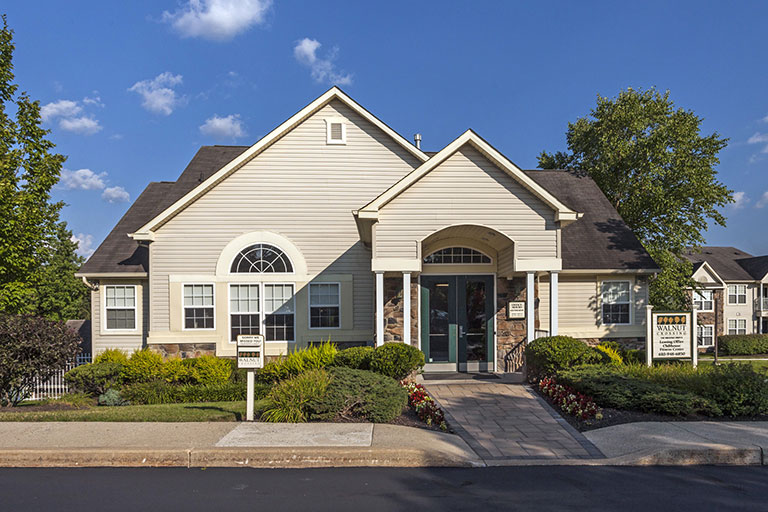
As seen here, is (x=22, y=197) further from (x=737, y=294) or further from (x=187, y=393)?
(x=737, y=294)

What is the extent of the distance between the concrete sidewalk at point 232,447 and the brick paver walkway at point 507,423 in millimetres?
506

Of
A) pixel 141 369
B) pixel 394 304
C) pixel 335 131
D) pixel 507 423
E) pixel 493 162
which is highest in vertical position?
pixel 335 131

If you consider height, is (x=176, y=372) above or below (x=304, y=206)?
below

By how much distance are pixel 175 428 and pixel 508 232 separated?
8.09 metres

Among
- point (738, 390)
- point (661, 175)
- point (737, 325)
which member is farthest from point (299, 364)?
point (737, 325)

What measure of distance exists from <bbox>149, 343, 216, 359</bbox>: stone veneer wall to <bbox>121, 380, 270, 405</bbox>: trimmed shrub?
94.4 inches

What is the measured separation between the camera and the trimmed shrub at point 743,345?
36188mm

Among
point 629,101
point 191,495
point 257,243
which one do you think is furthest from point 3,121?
point 629,101

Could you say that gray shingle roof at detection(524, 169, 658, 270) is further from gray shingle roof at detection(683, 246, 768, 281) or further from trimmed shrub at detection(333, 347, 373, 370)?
gray shingle roof at detection(683, 246, 768, 281)

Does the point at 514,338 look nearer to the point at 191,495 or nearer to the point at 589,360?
the point at 589,360

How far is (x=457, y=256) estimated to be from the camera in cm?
1406

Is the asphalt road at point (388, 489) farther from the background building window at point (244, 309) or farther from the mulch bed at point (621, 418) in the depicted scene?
the background building window at point (244, 309)

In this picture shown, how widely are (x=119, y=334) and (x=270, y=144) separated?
7083 millimetres

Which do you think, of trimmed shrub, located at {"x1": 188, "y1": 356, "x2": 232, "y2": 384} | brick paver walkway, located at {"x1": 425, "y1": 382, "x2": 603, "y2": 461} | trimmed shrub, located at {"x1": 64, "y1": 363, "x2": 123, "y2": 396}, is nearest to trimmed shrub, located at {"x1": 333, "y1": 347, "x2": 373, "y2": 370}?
brick paver walkway, located at {"x1": 425, "y1": 382, "x2": 603, "y2": 461}
